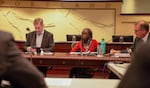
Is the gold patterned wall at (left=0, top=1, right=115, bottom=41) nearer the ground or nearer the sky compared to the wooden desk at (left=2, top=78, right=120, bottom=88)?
nearer the sky

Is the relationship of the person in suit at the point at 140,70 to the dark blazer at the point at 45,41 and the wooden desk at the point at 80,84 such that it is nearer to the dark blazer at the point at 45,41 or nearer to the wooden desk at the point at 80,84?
the wooden desk at the point at 80,84

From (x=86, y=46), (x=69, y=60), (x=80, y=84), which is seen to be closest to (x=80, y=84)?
(x=80, y=84)

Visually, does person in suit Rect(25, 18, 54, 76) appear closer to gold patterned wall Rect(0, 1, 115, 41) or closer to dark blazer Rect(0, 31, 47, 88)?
gold patterned wall Rect(0, 1, 115, 41)

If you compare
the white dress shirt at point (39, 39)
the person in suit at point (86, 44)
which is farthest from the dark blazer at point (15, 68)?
the white dress shirt at point (39, 39)

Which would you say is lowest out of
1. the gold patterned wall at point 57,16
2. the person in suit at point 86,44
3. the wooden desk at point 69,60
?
the wooden desk at point 69,60

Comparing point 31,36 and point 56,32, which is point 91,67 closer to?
point 31,36

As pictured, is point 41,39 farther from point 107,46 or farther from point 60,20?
point 60,20

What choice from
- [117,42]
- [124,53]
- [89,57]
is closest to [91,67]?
[89,57]

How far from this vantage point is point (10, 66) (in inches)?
36.9

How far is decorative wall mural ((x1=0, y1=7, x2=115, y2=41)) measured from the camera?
9055 mm

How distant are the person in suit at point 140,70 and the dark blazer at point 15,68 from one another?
0.31 metres

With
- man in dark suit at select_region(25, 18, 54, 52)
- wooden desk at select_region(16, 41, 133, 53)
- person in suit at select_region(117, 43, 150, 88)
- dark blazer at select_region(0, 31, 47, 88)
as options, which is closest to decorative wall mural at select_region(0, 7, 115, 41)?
wooden desk at select_region(16, 41, 133, 53)

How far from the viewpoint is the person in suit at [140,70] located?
2.75ft

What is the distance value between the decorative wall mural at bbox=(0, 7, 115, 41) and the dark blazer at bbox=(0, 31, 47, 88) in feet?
26.4
